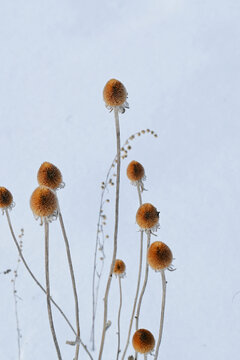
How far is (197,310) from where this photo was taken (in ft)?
2.33

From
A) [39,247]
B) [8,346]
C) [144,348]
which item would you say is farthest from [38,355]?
[144,348]

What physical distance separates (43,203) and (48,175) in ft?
0.11

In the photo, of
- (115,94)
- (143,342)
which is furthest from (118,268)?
(115,94)

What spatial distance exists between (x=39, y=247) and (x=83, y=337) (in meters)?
0.17

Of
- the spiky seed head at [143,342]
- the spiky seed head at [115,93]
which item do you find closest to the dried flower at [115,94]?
the spiky seed head at [115,93]

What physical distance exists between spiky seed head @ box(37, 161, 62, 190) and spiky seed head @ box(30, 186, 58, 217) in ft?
0.07

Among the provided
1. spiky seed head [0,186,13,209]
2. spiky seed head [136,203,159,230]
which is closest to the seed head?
spiky seed head [0,186,13,209]

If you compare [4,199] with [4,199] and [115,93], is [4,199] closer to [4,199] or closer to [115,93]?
[4,199]

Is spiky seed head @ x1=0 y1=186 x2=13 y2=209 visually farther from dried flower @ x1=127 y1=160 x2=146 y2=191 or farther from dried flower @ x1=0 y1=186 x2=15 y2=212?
dried flower @ x1=127 y1=160 x2=146 y2=191

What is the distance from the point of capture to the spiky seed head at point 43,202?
13.7 inches

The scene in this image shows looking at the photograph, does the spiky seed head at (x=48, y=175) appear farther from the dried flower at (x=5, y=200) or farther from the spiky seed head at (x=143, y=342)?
the spiky seed head at (x=143, y=342)

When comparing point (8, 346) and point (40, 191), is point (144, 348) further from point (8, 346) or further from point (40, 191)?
point (8, 346)

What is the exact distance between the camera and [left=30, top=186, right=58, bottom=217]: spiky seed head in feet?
1.14

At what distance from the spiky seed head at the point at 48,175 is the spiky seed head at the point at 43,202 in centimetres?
2
